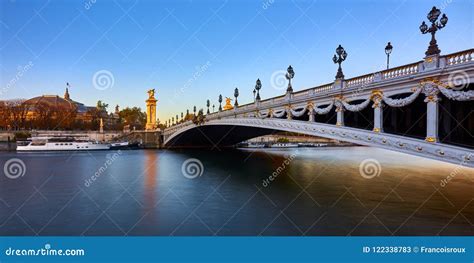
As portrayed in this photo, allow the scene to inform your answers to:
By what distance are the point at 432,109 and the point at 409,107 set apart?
239 centimetres

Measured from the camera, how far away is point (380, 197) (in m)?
14.6

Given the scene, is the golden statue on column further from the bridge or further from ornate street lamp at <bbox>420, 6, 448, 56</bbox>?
ornate street lamp at <bbox>420, 6, 448, 56</bbox>

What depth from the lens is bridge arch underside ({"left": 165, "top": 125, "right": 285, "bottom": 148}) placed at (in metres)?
38.0

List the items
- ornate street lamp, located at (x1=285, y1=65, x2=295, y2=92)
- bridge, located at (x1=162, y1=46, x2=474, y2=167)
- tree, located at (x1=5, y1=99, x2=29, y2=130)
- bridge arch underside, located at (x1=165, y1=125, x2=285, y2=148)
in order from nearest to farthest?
1. bridge, located at (x1=162, y1=46, x2=474, y2=167)
2. ornate street lamp, located at (x1=285, y1=65, x2=295, y2=92)
3. bridge arch underside, located at (x1=165, y1=125, x2=285, y2=148)
4. tree, located at (x1=5, y1=99, x2=29, y2=130)

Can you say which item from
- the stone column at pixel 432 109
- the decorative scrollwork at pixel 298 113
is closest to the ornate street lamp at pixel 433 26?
the stone column at pixel 432 109

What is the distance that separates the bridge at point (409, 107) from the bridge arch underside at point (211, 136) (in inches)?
744

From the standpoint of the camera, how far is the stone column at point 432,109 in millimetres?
10531

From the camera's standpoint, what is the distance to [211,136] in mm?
44656

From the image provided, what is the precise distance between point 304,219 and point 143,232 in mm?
5159

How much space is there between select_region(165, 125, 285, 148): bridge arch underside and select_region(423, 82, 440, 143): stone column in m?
25.8

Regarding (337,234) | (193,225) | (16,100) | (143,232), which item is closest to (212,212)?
(193,225)

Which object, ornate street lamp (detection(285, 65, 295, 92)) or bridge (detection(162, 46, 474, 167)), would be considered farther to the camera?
ornate street lamp (detection(285, 65, 295, 92))

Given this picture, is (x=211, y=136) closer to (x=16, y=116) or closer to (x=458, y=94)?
(x=16, y=116)

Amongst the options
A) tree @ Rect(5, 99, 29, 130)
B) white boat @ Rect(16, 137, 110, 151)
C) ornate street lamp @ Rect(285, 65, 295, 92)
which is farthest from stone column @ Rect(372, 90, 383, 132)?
tree @ Rect(5, 99, 29, 130)
